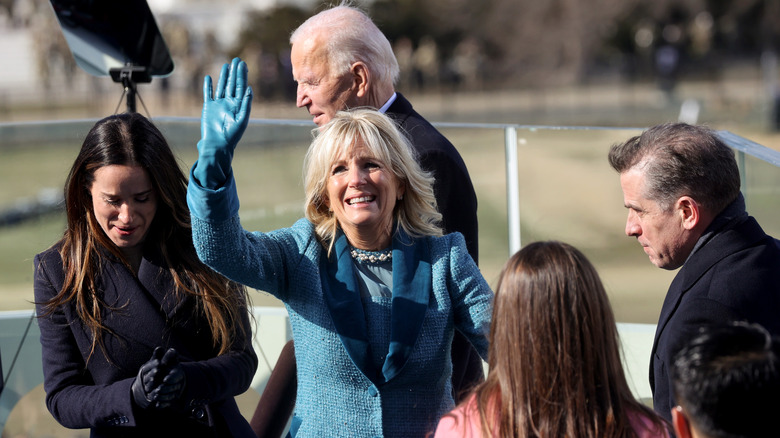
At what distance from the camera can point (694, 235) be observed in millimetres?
2520

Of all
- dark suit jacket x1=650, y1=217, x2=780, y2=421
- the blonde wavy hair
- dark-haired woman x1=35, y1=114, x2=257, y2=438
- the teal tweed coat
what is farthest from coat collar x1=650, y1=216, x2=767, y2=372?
dark-haired woman x1=35, y1=114, x2=257, y2=438

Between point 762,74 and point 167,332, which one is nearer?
point 167,332

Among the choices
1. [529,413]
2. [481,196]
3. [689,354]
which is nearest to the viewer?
[689,354]

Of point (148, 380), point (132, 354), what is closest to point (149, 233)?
point (132, 354)

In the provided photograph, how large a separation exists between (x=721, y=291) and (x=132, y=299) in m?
1.55

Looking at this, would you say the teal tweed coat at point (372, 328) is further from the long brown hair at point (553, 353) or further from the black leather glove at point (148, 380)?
the long brown hair at point (553, 353)

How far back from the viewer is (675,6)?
42062 mm

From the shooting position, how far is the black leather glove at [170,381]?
225 centimetres

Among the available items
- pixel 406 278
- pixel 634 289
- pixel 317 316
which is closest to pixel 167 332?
pixel 317 316

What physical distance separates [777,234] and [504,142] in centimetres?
124

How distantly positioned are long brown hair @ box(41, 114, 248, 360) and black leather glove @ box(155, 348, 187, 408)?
272 mm

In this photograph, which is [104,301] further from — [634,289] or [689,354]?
[634,289]

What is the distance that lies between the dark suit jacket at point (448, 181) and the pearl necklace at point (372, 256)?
60 centimetres

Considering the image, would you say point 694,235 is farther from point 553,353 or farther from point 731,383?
point 731,383
